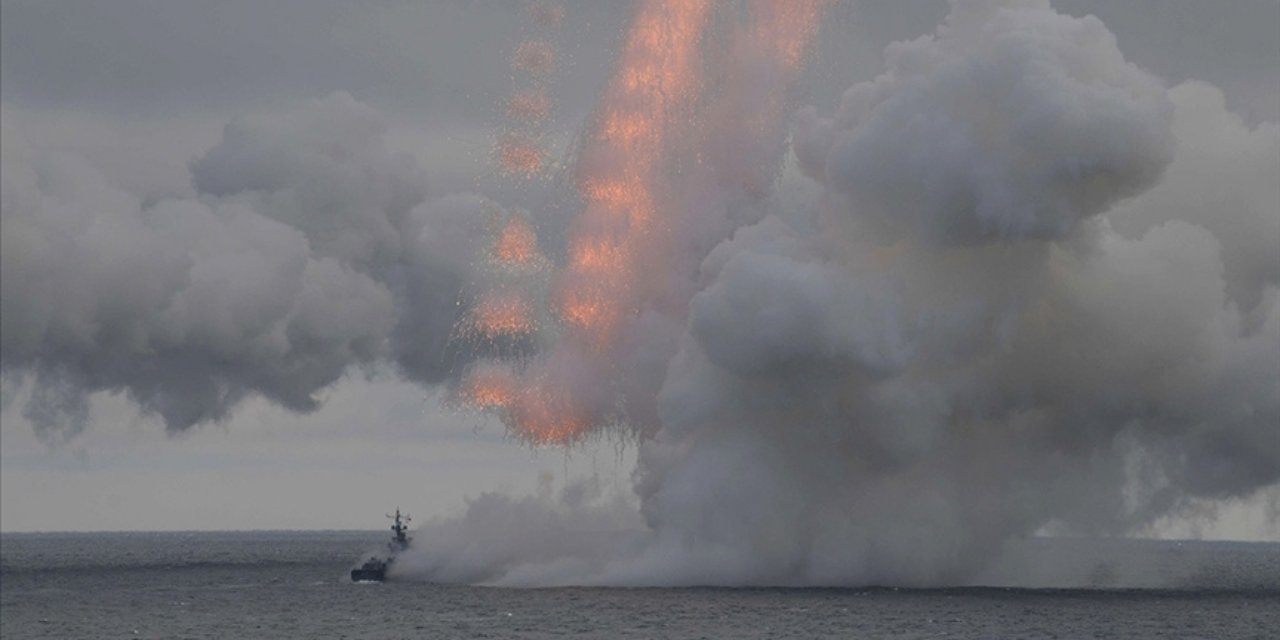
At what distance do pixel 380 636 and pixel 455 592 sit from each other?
4731cm

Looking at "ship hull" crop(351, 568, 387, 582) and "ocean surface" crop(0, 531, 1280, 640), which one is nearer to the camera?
"ocean surface" crop(0, 531, 1280, 640)

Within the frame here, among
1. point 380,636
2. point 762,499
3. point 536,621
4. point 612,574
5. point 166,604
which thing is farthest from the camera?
point 166,604

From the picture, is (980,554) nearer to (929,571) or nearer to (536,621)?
(929,571)

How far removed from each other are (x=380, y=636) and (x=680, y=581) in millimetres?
36620

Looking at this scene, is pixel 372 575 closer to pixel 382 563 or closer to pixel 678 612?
pixel 382 563

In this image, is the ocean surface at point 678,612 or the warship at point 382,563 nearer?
the ocean surface at point 678,612

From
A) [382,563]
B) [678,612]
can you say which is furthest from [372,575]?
[678,612]

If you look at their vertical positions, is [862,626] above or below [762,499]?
below

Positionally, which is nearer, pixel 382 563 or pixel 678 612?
pixel 678 612

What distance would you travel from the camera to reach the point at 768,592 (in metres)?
158

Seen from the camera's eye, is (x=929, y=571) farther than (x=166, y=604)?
No

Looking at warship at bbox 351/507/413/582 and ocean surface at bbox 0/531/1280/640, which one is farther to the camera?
warship at bbox 351/507/413/582

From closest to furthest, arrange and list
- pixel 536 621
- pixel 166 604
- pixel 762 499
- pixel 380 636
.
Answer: pixel 380 636, pixel 536 621, pixel 762 499, pixel 166 604

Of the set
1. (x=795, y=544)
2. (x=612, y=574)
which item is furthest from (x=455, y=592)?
(x=795, y=544)
